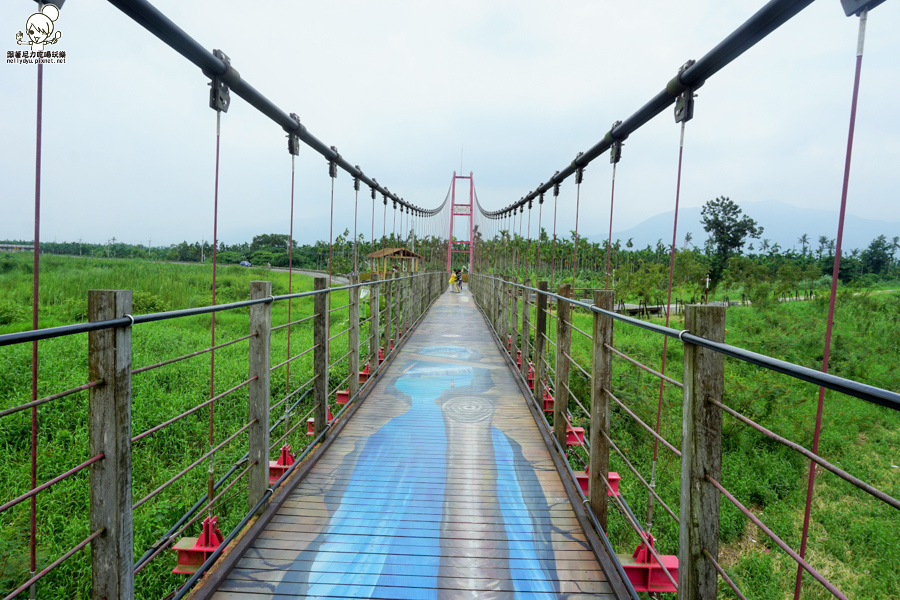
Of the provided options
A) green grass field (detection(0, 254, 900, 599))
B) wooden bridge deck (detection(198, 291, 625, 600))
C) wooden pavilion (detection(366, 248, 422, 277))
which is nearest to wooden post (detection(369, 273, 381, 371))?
wooden bridge deck (detection(198, 291, 625, 600))

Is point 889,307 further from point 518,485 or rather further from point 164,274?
point 164,274

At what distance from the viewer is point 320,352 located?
2654mm

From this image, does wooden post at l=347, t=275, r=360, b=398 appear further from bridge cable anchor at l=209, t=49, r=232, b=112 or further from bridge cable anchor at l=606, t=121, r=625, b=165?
bridge cable anchor at l=606, t=121, r=625, b=165

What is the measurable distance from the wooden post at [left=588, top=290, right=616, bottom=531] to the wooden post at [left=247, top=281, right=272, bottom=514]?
4.13 ft

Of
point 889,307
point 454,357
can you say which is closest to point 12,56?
point 454,357

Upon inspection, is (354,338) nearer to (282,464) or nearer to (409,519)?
(282,464)

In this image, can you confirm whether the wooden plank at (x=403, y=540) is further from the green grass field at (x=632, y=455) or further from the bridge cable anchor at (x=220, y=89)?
the bridge cable anchor at (x=220, y=89)

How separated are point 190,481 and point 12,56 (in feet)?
10.7

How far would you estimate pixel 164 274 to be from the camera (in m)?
17.4

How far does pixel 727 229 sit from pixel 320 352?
29.9 metres

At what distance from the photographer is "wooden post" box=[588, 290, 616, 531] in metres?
1.92

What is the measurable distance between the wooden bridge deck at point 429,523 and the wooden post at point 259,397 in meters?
0.15

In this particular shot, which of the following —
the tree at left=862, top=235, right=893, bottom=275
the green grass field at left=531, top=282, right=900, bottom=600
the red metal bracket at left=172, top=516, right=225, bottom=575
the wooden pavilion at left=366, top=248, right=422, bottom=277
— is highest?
the tree at left=862, top=235, right=893, bottom=275

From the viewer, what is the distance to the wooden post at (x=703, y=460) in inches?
44.3
